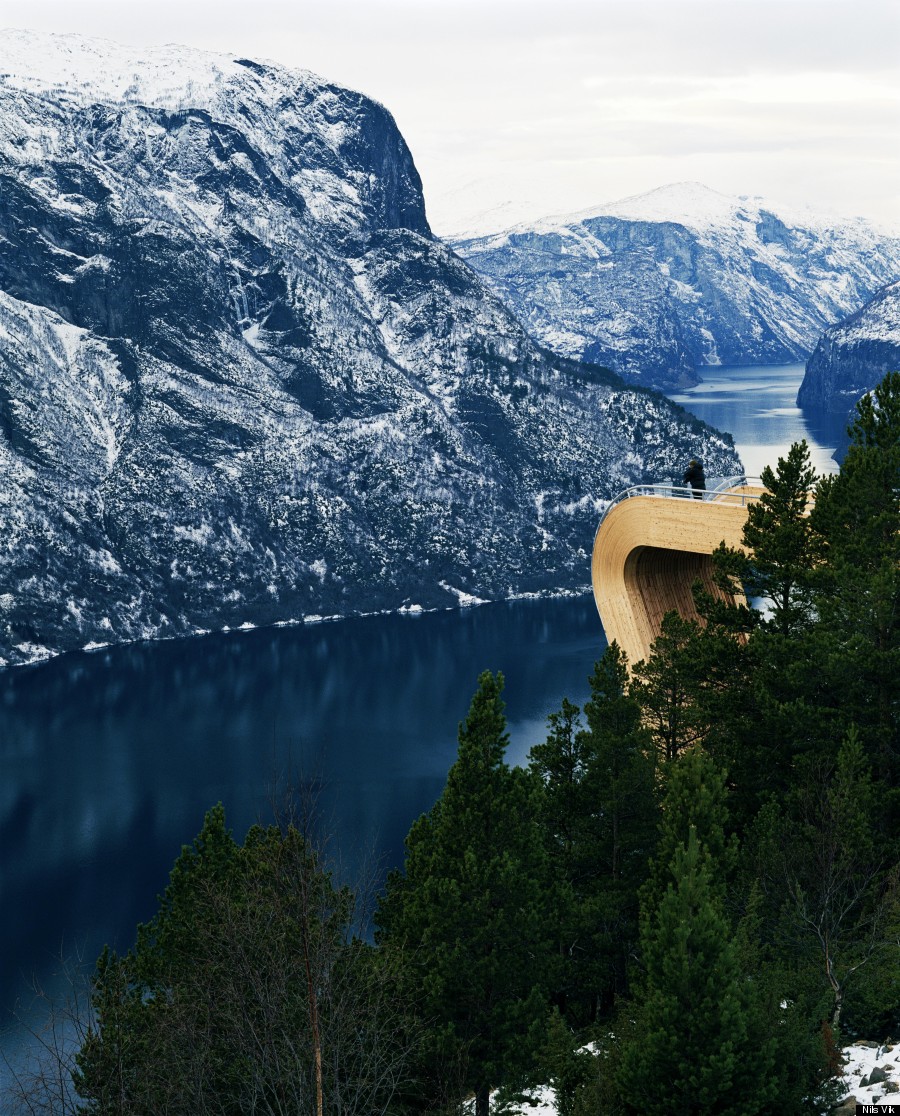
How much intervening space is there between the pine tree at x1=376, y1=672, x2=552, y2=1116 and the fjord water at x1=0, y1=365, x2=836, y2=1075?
36.2 meters

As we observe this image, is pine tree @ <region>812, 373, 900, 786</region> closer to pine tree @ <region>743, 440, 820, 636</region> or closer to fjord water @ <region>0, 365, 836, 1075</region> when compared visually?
pine tree @ <region>743, 440, 820, 636</region>

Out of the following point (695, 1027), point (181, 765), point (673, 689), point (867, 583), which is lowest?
point (695, 1027)

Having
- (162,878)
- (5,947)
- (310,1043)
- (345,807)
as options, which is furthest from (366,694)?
(310,1043)

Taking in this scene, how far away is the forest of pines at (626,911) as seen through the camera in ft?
98.9

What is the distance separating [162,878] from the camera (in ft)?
355

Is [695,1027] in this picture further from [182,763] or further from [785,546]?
[182,763]

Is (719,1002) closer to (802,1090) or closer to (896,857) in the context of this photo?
(802,1090)

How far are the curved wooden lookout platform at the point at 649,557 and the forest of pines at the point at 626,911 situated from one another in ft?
25.1

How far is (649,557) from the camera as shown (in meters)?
65.2

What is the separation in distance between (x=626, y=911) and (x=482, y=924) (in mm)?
6126

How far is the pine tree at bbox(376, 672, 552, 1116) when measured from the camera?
38406mm

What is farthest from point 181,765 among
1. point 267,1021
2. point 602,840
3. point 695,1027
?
point 695,1027

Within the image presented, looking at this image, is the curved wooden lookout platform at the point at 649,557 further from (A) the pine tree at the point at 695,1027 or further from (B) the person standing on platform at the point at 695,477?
(A) the pine tree at the point at 695,1027

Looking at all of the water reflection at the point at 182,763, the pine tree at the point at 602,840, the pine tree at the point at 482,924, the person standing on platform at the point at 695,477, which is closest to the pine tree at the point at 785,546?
the pine tree at the point at 602,840
